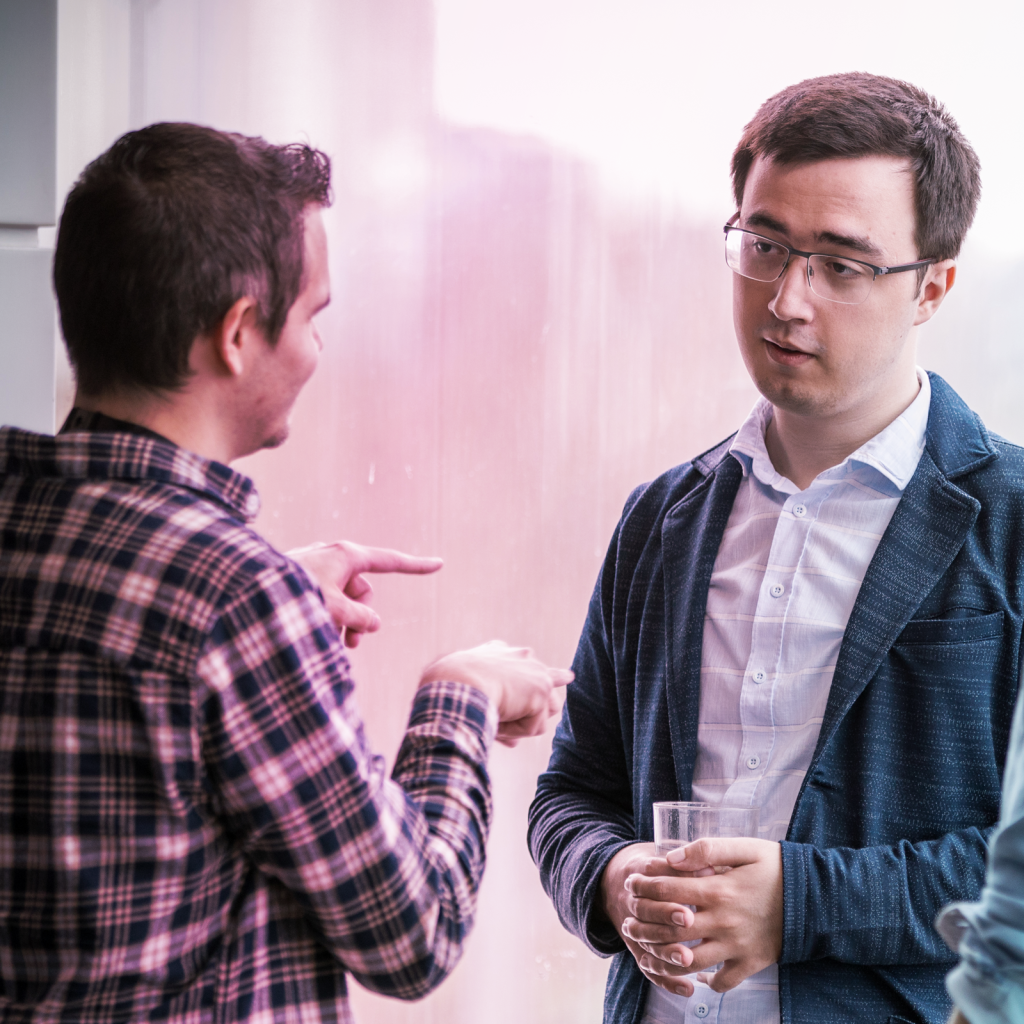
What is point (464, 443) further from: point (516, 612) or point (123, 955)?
point (123, 955)

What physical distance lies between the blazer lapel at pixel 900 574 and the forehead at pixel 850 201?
0.31 m

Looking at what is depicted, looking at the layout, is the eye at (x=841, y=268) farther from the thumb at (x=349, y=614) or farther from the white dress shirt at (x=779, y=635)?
the thumb at (x=349, y=614)

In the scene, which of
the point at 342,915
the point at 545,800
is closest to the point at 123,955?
the point at 342,915

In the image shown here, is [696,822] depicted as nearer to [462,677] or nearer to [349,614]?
[462,677]

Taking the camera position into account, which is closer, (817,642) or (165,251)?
(165,251)

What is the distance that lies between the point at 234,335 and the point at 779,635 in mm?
770

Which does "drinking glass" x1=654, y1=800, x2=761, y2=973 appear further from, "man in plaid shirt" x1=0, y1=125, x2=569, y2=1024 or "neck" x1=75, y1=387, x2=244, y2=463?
"neck" x1=75, y1=387, x2=244, y2=463

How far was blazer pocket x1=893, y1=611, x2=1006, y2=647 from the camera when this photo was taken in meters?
1.22

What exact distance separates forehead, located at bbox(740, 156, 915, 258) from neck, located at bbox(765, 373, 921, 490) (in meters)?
0.20

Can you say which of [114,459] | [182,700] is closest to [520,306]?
[114,459]

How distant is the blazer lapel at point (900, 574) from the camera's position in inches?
48.7

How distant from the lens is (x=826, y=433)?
1.42m

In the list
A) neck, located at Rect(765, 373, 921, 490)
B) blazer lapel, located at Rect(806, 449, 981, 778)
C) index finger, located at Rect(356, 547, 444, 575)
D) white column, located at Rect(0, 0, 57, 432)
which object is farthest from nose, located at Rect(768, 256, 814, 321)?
white column, located at Rect(0, 0, 57, 432)

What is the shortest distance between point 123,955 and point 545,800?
0.79 meters
